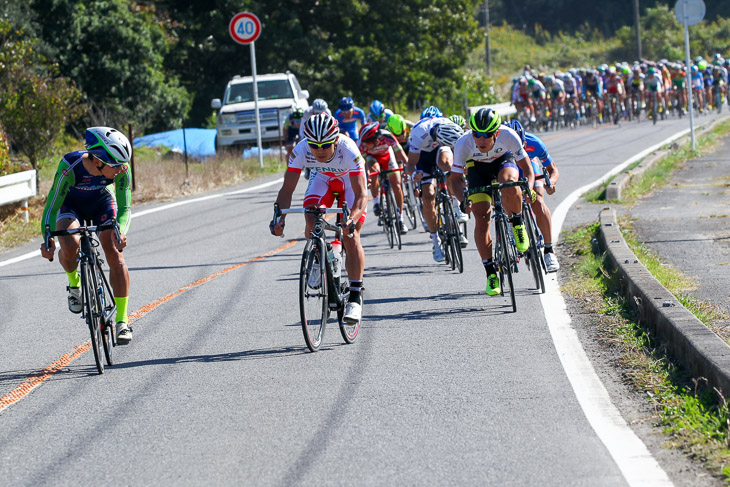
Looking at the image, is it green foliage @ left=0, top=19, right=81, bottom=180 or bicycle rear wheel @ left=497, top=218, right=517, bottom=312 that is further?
green foliage @ left=0, top=19, right=81, bottom=180

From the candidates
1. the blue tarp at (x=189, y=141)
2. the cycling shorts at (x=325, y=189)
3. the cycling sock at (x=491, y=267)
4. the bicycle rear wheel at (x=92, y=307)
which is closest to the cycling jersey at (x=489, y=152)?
the cycling sock at (x=491, y=267)

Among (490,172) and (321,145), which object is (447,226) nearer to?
(490,172)

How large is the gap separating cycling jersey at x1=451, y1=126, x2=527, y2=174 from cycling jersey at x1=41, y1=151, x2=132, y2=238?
3079mm

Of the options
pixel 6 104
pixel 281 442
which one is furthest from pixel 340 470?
pixel 6 104

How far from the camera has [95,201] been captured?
7.88 metres

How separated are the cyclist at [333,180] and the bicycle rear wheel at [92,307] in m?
1.32

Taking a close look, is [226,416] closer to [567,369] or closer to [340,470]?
[340,470]

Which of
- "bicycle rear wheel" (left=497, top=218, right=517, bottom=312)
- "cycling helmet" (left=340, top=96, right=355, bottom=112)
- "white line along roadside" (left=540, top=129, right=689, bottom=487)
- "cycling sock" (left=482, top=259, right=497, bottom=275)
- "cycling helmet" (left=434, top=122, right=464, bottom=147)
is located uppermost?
"cycling helmet" (left=340, top=96, right=355, bottom=112)

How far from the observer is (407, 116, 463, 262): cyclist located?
38.1 ft

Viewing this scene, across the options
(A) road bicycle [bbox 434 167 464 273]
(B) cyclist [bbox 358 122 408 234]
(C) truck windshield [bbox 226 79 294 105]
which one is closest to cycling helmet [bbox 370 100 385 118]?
(B) cyclist [bbox 358 122 408 234]

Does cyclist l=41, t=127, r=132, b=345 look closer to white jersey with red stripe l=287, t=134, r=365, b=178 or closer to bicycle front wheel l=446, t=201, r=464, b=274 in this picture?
white jersey with red stripe l=287, t=134, r=365, b=178

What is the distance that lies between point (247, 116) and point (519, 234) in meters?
18.6

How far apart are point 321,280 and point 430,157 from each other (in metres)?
4.24

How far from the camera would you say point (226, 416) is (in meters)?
6.23
